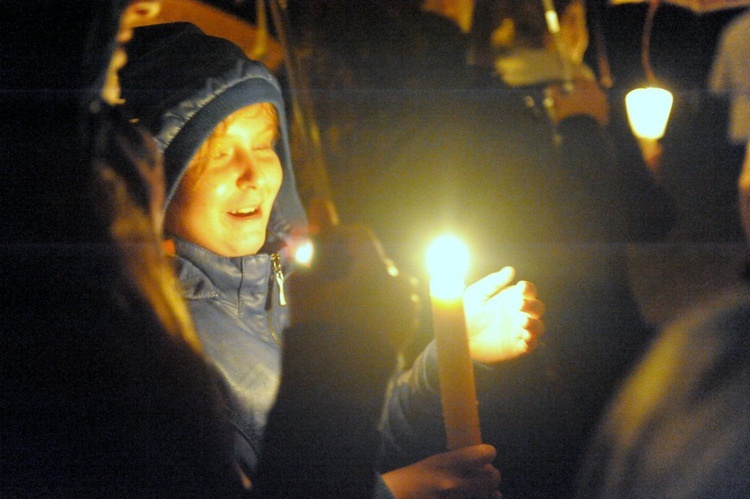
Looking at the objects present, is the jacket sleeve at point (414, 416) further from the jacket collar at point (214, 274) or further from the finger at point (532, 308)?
the jacket collar at point (214, 274)

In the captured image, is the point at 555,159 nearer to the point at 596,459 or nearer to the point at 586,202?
the point at 586,202

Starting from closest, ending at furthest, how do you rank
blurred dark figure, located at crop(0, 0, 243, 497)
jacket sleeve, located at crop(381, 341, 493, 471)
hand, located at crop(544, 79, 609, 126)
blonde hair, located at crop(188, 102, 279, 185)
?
blurred dark figure, located at crop(0, 0, 243, 497) → blonde hair, located at crop(188, 102, 279, 185) → jacket sleeve, located at crop(381, 341, 493, 471) → hand, located at crop(544, 79, 609, 126)

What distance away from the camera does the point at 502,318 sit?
0.97m

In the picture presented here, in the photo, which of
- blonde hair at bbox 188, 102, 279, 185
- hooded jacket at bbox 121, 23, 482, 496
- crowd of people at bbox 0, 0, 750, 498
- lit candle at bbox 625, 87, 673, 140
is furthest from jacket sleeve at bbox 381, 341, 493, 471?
lit candle at bbox 625, 87, 673, 140

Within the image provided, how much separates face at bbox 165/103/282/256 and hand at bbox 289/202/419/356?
11 cm

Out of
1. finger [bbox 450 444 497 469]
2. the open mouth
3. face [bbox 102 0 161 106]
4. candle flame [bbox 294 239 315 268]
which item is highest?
face [bbox 102 0 161 106]

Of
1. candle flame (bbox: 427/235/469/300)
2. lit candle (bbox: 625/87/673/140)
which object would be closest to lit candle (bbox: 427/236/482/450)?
candle flame (bbox: 427/235/469/300)

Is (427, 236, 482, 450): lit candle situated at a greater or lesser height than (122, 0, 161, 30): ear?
lesser

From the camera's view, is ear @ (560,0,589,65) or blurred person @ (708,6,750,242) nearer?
blurred person @ (708,6,750,242)

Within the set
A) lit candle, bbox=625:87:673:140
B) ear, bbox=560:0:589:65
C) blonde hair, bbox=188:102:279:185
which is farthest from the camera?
ear, bbox=560:0:589:65

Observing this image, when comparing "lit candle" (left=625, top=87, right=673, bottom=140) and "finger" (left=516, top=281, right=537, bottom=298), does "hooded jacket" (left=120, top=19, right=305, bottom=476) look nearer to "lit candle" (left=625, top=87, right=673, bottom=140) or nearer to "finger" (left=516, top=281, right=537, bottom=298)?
"finger" (left=516, top=281, right=537, bottom=298)

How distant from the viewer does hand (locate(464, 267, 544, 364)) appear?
0.93 meters

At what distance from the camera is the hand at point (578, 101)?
187cm

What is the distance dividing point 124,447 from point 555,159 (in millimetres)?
1356
